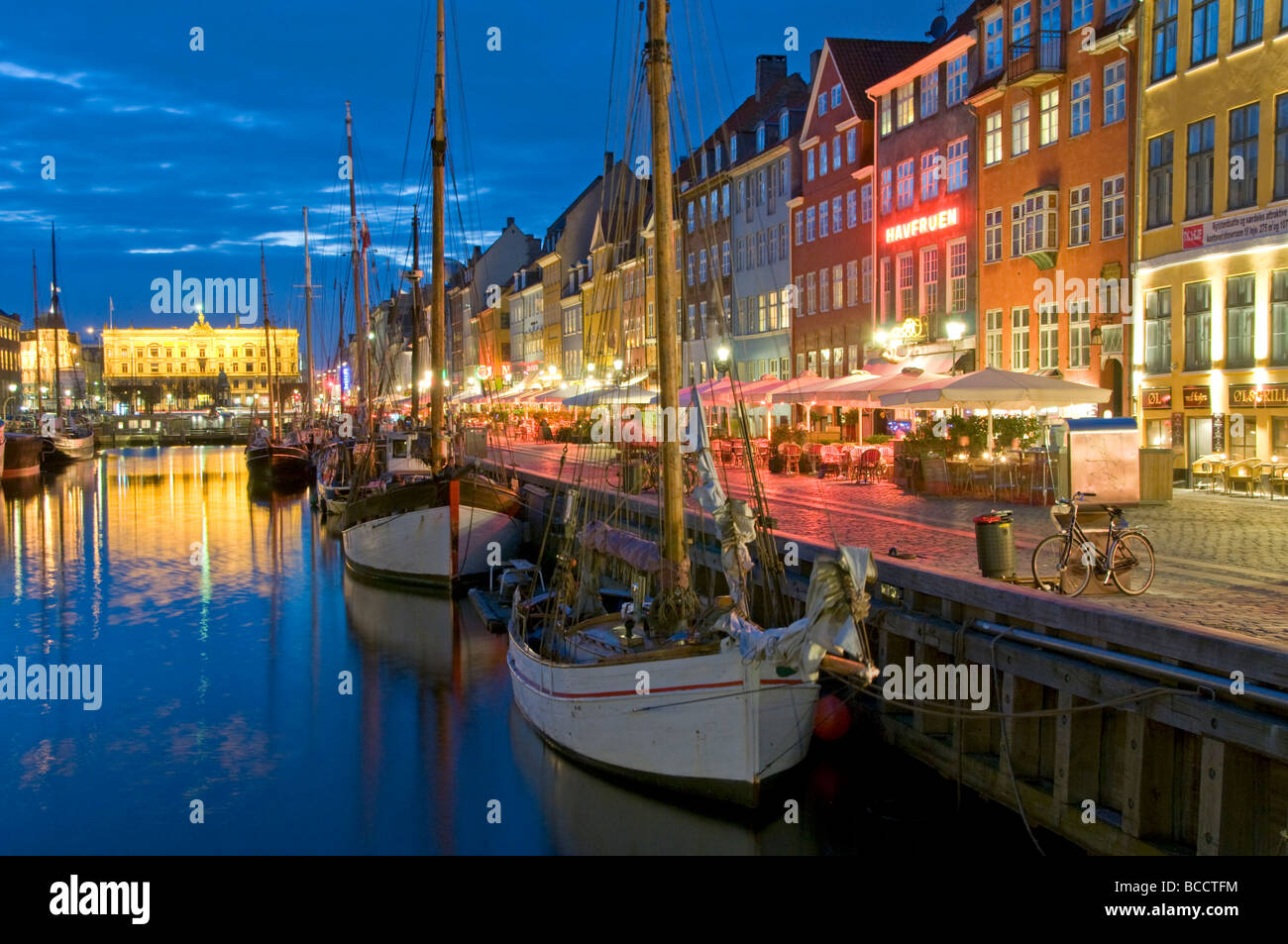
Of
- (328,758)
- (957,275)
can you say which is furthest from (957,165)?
(328,758)

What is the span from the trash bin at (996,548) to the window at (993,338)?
23.7m

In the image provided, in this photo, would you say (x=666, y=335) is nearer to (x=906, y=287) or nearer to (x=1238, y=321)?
(x=1238, y=321)

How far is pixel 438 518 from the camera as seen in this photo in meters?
27.7

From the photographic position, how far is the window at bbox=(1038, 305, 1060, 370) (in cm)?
3247

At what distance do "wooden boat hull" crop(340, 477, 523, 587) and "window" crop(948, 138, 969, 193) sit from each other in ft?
60.2

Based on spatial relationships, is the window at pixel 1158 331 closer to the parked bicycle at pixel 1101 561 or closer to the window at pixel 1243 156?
the window at pixel 1243 156

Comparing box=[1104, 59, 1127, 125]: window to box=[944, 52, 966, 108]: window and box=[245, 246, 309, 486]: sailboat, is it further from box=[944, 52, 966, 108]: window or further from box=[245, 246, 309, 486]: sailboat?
box=[245, 246, 309, 486]: sailboat

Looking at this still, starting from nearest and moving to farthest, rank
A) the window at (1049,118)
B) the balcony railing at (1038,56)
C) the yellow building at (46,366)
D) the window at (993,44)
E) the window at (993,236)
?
1. the balcony railing at (1038,56)
2. the window at (1049,118)
3. the window at (993,44)
4. the window at (993,236)
5. the yellow building at (46,366)

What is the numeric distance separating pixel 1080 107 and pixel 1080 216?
2832mm

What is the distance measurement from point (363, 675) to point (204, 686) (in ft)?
8.47

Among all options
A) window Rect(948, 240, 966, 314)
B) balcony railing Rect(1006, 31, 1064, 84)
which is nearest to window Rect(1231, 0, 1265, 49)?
balcony railing Rect(1006, 31, 1064, 84)

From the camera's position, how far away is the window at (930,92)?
128 ft

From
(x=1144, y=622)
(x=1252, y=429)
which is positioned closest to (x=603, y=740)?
(x=1144, y=622)

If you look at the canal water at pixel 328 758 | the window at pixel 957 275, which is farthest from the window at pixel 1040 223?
the canal water at pixel 328 758
